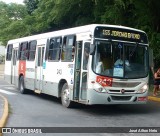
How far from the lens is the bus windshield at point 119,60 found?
12.9 m

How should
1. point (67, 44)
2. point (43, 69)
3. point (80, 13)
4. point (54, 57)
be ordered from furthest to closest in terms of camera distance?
point (80, 13), point (43, 69), point (54, 57), point (67, 44)

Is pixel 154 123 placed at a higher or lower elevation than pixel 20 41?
lower

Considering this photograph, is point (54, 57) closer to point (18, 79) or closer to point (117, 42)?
point (117, 42)

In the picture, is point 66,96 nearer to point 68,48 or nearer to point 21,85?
point 68,48

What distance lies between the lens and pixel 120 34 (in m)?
13.3

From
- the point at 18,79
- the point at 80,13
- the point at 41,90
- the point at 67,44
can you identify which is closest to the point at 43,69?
the point at 41,90

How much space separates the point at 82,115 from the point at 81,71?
1.51 m

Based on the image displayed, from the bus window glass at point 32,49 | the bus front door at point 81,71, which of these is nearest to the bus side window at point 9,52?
the bus window glass at point 32,49

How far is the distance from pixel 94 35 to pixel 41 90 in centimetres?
534

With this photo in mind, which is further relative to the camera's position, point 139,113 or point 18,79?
point 18,79

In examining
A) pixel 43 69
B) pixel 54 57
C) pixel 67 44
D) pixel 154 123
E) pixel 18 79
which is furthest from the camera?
pixel 18 79

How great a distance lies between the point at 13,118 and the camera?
11.8m

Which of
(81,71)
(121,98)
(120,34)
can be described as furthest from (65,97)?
(120,34)

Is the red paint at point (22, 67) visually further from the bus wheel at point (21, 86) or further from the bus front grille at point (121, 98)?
the bus front grille at point (121, 98)
